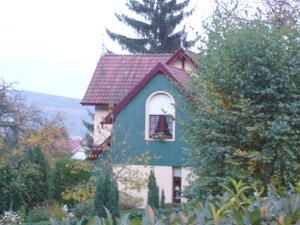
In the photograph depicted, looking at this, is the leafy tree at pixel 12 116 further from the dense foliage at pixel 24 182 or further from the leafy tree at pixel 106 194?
the leafy tree at pixel 106 194

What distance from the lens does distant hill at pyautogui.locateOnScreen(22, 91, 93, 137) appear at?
34.5 meters

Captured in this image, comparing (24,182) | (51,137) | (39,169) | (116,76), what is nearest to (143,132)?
(116,76)

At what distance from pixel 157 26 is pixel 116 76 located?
12886mm

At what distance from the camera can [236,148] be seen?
9.98m

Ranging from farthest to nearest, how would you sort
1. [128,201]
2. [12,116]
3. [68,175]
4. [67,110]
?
[67,110], [12,116], [128,201], [68,175]

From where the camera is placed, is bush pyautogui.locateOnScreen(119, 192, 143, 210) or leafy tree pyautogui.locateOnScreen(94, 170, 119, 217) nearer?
leafy tree pyautogui.locateOnScreen(94, 170, 119, 217)

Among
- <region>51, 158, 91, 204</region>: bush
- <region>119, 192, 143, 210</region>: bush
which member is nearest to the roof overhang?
<region>119, 192, 143, 210</region>: bush

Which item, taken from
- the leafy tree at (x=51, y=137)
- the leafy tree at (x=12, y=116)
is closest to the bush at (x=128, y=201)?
the leafy tree at (x=51, y=137)

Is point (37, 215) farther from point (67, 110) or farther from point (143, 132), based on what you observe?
point (67, 110)

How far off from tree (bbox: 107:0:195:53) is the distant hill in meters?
5.45

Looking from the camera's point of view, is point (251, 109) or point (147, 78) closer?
point (251, 109)

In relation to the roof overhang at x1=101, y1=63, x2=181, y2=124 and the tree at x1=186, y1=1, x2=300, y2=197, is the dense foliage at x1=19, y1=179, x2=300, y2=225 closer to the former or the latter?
the tree at x1=186, y1=1, x2=300, y2=197

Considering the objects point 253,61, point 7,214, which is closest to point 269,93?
point 253,61

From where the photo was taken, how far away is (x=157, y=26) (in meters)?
42.7
